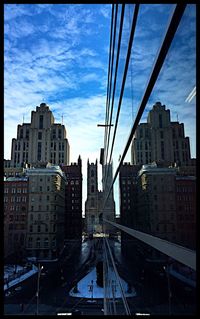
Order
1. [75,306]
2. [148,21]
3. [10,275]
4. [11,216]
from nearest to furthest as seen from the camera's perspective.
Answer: [148,21] < [75,306] < [10,275] < [11,216]

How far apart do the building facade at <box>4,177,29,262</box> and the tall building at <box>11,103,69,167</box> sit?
24813 mm

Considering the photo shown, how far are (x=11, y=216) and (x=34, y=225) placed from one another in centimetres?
371

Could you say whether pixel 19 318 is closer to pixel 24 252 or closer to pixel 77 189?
pixel 24 252

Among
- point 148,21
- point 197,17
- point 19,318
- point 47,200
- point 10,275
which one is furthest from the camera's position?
point 47,200

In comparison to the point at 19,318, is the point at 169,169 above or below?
above

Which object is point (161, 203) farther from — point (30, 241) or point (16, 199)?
point (30, 241)

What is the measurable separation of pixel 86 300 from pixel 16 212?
63.6ft

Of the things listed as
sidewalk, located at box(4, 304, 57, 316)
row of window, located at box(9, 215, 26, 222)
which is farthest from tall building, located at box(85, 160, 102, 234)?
sidewalk, located at box(4, 304, 57, 316)

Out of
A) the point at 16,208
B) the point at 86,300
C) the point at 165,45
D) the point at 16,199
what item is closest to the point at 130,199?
the point at 165,45

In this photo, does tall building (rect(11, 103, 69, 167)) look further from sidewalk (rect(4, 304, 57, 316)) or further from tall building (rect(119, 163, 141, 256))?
tall building (rect(119, 163, 141, 256))

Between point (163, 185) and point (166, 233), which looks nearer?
point (166, 233)

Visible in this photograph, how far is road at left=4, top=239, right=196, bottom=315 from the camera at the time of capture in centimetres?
141

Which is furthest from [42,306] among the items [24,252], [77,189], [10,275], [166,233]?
[77,189]

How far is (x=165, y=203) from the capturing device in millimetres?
1579
